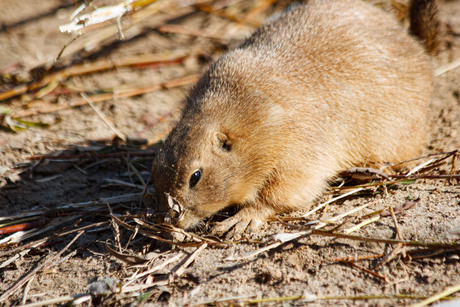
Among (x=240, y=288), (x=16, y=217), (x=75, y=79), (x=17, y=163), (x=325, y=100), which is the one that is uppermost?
(x=75, y=79)

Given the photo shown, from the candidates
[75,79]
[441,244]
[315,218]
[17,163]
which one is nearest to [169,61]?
[75,79]

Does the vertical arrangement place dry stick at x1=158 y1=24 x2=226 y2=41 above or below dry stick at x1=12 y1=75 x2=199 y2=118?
above

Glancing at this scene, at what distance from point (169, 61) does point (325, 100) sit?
362 cm

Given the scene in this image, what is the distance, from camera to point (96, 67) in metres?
6.51

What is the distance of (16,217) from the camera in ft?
13.1

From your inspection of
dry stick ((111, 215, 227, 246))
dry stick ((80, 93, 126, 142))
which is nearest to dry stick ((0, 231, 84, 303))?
dry stick ((111, 215, 227, 246))

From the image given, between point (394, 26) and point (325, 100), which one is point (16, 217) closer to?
point (325, 100)

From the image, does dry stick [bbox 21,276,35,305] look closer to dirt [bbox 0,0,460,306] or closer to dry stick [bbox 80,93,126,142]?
dirt [bbox 0,0,460,306]

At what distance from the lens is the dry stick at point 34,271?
10.2 feet

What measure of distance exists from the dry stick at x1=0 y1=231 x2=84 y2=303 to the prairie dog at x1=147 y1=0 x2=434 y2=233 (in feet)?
2.94

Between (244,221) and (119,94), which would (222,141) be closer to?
(244,221)

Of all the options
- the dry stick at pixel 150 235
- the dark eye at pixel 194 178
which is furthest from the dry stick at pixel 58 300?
the dark eye at pixel 194 178

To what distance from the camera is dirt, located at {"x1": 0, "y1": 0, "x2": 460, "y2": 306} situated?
2.91 m

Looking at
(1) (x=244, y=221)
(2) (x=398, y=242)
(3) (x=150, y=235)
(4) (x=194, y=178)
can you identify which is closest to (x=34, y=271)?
(3) (x=150, y=235)
